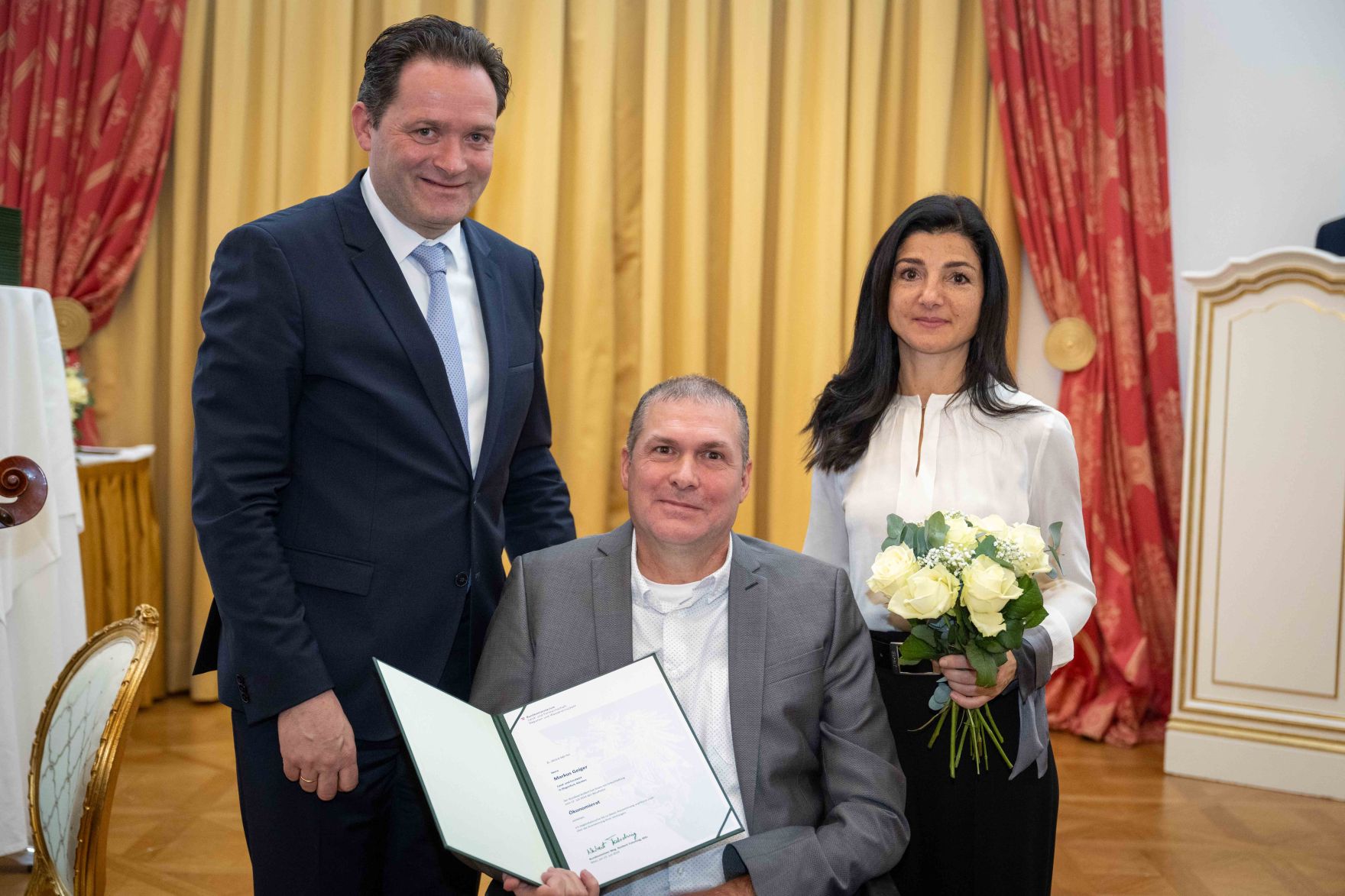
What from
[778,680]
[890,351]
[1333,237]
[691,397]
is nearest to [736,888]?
[778,680]

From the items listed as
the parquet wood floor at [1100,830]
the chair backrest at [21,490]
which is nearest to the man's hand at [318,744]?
the chair backrest at [21,490]

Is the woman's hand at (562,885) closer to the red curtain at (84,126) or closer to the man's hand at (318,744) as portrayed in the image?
the man's hand at (318,744)

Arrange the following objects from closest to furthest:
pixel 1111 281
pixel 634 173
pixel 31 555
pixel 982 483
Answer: pixel 982 483, pixel 31 555, pixel 1111 281, pixel 634 173

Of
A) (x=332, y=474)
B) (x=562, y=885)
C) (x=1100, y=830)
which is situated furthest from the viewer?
(x=1100, y=830)

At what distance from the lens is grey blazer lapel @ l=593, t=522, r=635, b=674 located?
2072 mm

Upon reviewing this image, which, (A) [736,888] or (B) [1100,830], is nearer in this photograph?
(A) [736,888]

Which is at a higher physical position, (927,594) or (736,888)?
(927,594)

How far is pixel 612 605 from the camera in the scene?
2102mm

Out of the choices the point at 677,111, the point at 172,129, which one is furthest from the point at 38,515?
the point at 677,111

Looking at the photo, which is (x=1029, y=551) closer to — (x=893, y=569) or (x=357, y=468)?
(x=893, y=569)

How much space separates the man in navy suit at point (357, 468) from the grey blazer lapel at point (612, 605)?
0.76 feet

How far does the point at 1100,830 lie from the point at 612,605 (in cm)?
296

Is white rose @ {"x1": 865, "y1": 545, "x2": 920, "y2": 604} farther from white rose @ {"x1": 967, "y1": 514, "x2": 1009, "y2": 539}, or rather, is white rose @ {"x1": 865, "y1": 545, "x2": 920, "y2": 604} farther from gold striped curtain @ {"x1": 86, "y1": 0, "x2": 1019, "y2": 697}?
gold striped curtain @ {"x1": 86, "y1": 0, "x2": 1019, "y2": 697}

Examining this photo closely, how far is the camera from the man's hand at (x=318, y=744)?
186 cm
